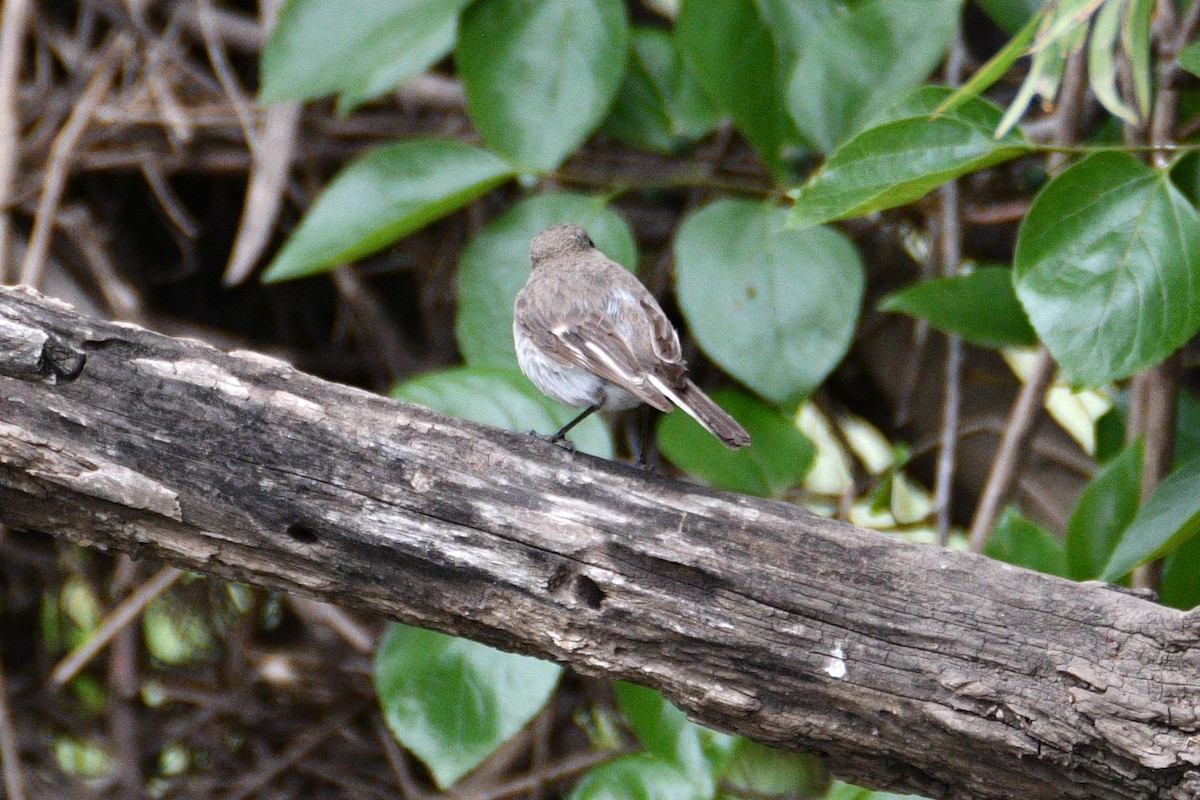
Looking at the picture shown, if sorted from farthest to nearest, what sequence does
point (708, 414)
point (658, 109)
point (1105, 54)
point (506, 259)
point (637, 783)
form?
point (658, 109) < point (506, 259) < point (637, 783) < point (708, 414) < point (1105, 54)

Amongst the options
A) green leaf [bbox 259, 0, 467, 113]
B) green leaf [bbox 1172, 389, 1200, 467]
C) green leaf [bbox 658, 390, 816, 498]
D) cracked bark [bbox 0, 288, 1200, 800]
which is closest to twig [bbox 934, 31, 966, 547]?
green leaf [bbox 658, 390, 816, 498]

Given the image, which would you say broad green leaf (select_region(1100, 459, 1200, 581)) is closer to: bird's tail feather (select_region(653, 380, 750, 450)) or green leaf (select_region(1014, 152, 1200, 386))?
green leaf (select_region(1014, 152, 1200, 386))

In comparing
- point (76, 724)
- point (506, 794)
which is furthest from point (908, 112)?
point (76, 724)

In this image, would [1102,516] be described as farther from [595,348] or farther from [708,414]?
[595,348]

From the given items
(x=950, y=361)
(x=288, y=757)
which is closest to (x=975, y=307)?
(x=950, y=361)

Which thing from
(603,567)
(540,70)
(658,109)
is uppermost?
(540,70)

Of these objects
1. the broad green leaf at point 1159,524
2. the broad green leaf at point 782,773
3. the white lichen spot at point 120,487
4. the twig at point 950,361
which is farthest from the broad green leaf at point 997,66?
the broad green leaf at point 782,773
